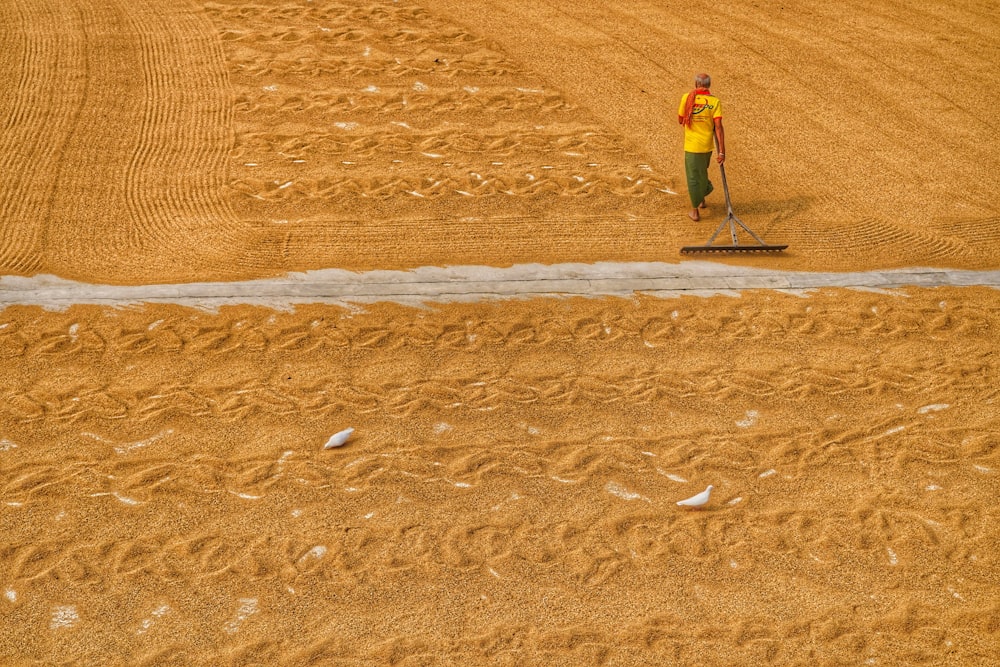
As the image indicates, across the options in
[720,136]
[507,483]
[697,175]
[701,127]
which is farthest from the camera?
[697,175]

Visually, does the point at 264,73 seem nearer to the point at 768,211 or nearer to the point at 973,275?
the point at 768,211

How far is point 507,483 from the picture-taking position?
6855 millimetres

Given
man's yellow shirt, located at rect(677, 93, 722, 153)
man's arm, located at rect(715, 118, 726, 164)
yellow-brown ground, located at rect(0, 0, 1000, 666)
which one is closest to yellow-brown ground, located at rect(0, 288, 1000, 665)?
yellow-brown ground, located at rect(0, 0, 1000, 666)

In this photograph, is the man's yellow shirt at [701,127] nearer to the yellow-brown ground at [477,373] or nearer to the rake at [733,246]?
the rake at [733,246]

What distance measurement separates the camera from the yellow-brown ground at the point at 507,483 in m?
5.77

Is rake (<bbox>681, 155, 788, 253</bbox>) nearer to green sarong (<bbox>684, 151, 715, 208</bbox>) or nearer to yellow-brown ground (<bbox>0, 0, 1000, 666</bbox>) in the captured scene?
yellow-brown ground (<bbox>0, 0, 1000, 666</bbox>)

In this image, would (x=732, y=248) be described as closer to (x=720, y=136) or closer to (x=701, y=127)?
(x=720, y=136)

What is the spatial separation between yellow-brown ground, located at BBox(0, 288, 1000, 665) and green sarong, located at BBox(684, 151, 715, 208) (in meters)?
1.73

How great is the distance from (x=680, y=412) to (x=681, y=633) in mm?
2227

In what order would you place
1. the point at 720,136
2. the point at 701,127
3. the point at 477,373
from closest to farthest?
1. the point at 477,373
2. the point at 720,136
3. the point at 701,127

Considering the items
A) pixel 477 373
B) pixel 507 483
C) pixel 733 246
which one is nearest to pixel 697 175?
pixel 733 246

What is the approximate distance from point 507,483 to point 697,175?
4.70 metres

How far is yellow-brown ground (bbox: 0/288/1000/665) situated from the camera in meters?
5.77

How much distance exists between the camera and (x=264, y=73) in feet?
40.8
